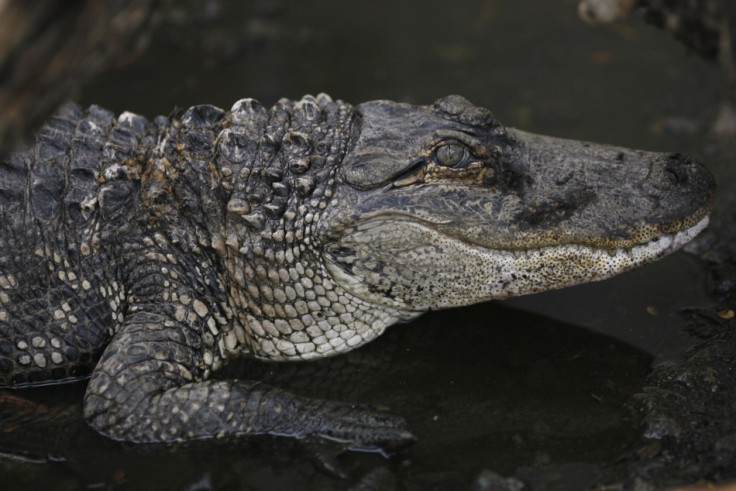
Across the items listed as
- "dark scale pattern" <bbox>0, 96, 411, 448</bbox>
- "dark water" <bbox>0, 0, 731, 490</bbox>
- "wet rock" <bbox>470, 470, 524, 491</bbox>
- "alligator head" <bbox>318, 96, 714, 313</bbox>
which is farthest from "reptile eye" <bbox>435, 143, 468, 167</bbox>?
"wet rock" <bbox>470, 470, 524, 491</bbox>

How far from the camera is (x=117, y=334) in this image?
12.5 feet

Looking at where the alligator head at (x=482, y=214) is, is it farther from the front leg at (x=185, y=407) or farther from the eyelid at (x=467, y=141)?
the front leg at (x=185, y=407)

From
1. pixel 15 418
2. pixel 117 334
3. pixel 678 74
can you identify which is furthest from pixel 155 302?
pixel 678 74

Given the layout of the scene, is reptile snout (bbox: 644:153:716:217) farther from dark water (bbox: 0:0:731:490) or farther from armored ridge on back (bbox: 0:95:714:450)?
dark water (bbox: 0:0:731:490)

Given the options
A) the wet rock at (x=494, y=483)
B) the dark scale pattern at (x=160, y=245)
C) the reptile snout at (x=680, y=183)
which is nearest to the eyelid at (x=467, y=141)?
the dark scale pattern at (x=160, y=245)

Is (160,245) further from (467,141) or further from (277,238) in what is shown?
(467,141)

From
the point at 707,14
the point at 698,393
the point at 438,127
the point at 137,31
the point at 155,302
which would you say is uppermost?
the point at 707,14

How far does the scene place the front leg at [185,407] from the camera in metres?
3.60

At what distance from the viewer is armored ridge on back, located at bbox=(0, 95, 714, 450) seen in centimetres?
367

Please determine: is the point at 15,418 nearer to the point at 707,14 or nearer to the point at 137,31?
the point at 137,31

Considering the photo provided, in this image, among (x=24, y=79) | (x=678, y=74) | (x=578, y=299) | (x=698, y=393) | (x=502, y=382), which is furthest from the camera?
(x=678, y=74)

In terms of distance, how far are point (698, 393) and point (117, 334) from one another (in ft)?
8.62

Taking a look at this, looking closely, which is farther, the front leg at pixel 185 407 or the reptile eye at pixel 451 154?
the reptile eye at pixel 451 154

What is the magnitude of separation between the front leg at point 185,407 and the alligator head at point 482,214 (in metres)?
0.61
